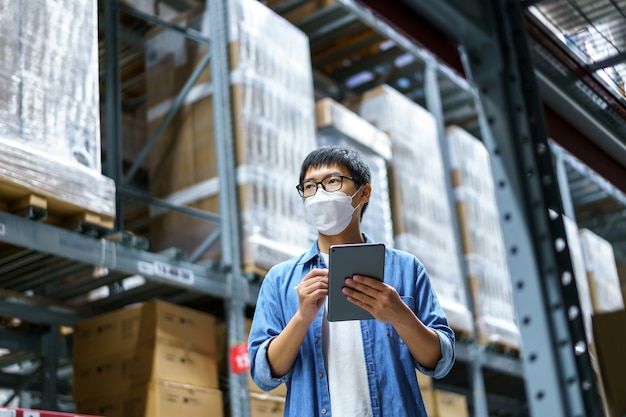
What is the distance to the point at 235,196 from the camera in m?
6.36

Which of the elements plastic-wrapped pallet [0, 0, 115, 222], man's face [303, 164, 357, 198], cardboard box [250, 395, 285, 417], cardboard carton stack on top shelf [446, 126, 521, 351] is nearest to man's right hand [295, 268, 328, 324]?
man's face [303, 164, 357, 198]

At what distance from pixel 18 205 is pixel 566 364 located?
3.48 meters

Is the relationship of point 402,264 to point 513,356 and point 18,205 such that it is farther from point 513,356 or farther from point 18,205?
point 513,356

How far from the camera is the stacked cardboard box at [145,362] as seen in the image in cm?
561

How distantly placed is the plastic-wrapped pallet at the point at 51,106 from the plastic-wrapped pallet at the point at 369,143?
2.69 metres

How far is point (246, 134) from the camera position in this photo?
21.3 feet

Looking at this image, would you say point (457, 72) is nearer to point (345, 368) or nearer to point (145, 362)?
point (345, 368)

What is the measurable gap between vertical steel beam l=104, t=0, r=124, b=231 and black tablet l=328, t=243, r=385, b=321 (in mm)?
4666

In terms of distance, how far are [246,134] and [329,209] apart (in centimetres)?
461

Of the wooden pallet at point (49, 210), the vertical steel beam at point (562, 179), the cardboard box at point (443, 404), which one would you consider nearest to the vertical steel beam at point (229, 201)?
the wooden pallet at point (49, 210)

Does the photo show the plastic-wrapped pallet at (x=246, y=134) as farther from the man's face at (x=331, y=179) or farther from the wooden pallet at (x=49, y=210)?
the man's face at (x=331, y=179)

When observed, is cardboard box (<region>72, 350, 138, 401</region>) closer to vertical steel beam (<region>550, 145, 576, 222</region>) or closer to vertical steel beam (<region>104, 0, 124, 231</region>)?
vertical steel beam (<region>104, 0, 124, 231</region>)

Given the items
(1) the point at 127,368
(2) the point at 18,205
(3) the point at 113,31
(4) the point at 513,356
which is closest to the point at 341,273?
(2) the point at 18,205

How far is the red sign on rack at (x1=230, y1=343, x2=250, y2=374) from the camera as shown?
583 cm
